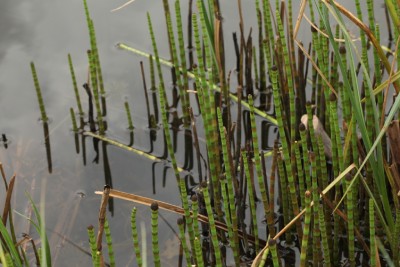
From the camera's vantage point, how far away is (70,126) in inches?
132

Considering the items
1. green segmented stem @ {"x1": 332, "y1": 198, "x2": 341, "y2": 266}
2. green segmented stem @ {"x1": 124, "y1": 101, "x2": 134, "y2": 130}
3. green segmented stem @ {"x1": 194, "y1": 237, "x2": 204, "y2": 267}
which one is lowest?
green segmented stem @ {"x1": 332, "y1": 198, "x2": 341, "y2": 266}

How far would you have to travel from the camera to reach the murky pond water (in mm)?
2777

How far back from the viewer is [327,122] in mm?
2766

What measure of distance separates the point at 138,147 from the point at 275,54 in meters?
0.80

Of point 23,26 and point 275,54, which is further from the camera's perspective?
point 23,26

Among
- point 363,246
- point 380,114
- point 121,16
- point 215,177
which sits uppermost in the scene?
point 121,16

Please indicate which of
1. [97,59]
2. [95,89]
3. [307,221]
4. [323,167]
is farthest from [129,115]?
[307,221]

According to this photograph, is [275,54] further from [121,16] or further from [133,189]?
[121,16]

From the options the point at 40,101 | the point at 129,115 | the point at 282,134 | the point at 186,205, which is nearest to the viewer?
the point at 186,205

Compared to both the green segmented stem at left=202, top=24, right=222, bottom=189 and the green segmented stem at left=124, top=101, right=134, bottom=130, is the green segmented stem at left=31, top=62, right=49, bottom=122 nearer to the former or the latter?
the green segmented stem at left=124, top=101, right=134, bottom=130

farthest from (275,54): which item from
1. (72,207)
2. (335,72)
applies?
(72,207)

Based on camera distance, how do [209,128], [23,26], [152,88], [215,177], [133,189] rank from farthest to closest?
1. [23,26]
2. [152,88]
3. [133,189]
4. [215,177]
5. [209,128]

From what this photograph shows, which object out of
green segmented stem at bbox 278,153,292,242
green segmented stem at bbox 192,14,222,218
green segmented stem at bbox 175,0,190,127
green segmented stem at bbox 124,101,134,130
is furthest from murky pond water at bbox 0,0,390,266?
green segmented stem at bbox 278,153,292,242

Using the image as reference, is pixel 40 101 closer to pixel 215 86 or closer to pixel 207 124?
pixel 215 86
